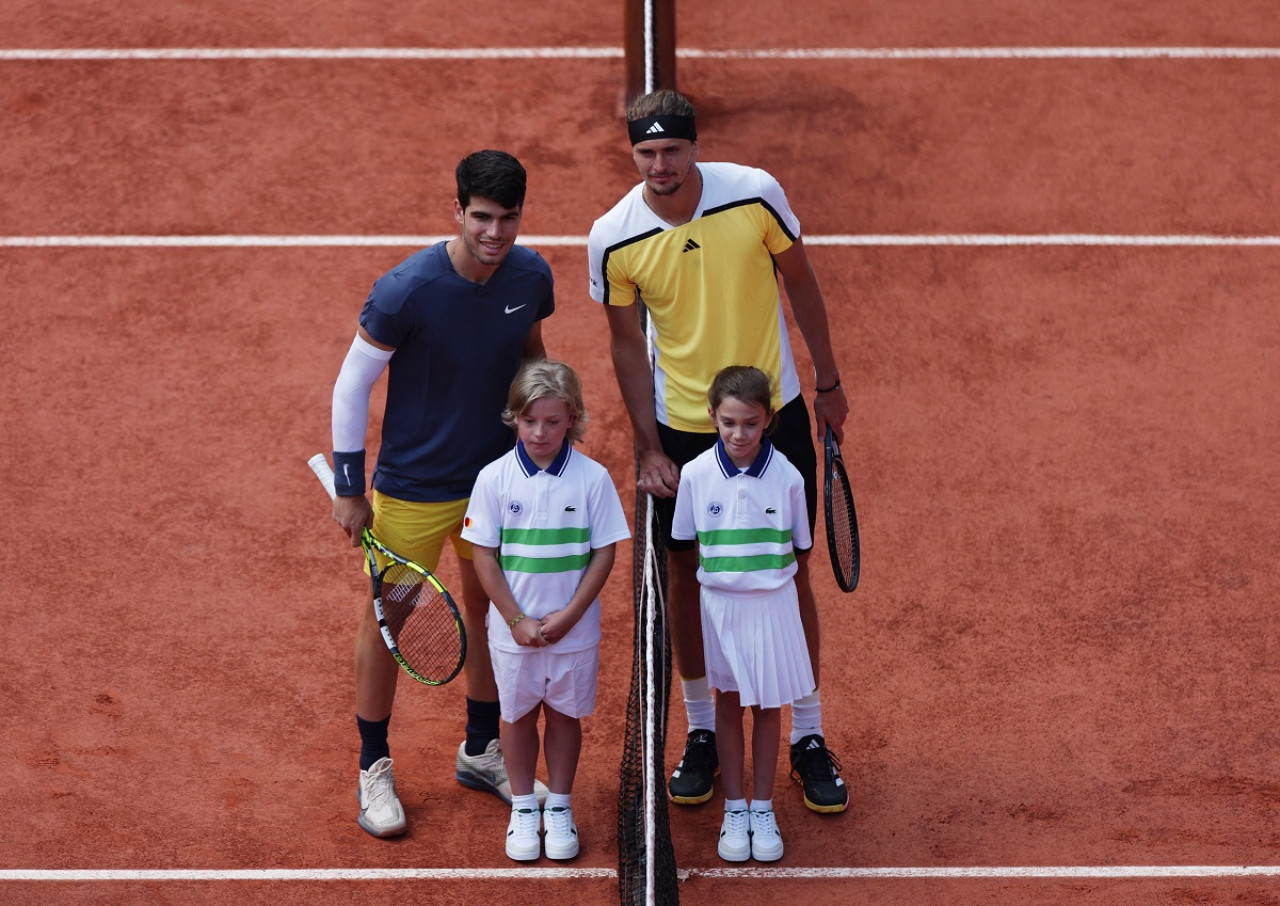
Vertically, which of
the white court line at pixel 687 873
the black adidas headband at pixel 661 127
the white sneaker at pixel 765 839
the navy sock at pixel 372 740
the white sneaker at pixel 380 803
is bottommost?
the white court line at pixel 687 873

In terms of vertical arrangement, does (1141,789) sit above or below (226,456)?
below

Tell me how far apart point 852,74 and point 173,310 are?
4.73 metres

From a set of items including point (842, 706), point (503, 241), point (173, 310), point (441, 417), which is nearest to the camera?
point (503, 241)

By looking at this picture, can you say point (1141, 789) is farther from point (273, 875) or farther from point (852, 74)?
point (852, 74)

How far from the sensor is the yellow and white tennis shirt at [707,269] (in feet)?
16.8

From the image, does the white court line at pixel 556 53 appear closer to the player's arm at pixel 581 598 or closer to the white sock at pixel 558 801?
the player's arm at pixel 581 598

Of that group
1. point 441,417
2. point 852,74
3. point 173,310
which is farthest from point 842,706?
point 852,74

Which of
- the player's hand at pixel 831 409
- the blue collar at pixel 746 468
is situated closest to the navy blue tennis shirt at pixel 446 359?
the blue collar at pixel 746 468

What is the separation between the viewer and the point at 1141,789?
5824mm

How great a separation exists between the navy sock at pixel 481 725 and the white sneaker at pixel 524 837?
1.38ft

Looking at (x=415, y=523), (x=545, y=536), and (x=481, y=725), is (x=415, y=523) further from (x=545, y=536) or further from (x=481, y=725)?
(x=481, y=725)

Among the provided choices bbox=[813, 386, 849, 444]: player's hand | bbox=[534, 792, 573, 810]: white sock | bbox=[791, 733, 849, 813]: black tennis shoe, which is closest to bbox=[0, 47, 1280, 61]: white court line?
bbox=[813, 386, 849, 444]: player's hand

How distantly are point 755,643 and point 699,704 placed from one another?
68cm

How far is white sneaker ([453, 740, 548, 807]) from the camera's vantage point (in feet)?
19.1
